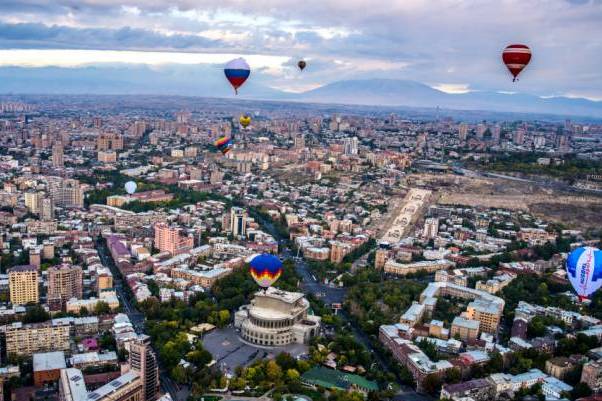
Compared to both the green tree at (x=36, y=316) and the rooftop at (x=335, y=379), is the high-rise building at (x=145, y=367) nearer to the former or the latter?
the rooftop at (x=335, y=379)

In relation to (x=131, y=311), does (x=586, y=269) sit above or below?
above

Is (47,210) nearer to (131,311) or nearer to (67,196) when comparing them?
(67,196)

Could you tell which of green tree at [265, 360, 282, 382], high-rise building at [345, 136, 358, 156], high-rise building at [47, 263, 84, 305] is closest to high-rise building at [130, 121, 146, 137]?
high-rise building at [345, 136, 358, 156]

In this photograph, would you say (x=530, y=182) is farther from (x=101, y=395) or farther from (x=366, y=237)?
(x=101, y=395)

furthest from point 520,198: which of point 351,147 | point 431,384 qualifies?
point 431,384

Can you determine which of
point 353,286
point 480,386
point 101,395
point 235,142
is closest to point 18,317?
point 101,395
